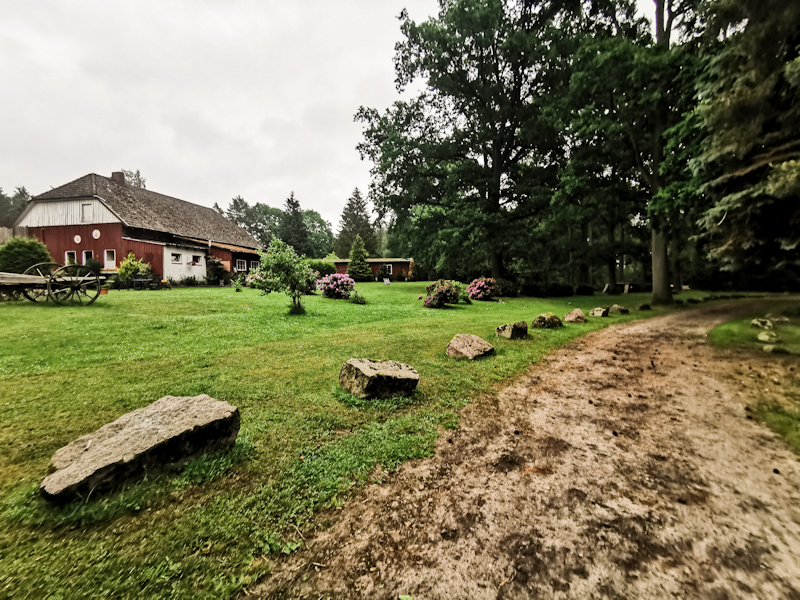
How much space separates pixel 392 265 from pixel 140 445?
137ft

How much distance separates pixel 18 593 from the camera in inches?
61.4

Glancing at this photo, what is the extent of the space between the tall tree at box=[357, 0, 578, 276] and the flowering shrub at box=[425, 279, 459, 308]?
616cm

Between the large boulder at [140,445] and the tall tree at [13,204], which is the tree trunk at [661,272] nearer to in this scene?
the large boulder at [140,445]

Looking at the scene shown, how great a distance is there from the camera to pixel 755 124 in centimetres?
757

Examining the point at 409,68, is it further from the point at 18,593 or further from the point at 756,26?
the point at 18,593

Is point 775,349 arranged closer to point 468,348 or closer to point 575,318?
point 575,318

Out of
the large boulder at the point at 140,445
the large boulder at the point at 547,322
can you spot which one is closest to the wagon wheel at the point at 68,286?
the large boulder at the point at 140,445

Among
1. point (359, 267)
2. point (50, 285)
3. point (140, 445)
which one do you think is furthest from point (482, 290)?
point (359, 267)

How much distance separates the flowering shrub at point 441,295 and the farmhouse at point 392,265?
25.9m

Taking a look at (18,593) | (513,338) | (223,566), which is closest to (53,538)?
(18,593)

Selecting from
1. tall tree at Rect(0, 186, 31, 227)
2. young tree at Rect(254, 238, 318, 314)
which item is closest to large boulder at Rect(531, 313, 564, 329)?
young tree at Rect(254, 238, 318, 314)

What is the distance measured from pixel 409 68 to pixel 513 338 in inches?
894

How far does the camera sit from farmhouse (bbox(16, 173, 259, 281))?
2264 centimetres

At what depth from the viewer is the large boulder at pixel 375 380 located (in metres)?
4.17
